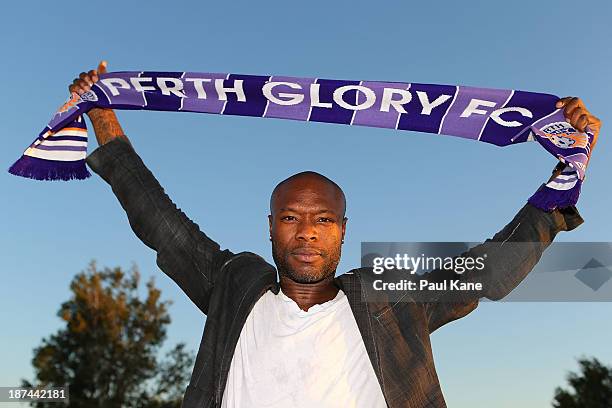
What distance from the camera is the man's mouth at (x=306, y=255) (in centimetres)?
454

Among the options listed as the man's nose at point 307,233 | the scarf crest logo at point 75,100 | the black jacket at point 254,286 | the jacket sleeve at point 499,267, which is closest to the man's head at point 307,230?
the man's nose at point 307,233

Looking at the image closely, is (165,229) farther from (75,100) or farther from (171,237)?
(75,100)

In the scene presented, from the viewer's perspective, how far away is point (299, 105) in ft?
22.4

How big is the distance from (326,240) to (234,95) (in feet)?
9.50

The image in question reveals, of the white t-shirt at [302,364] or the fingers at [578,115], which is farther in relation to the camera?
the fingers at [578,115]

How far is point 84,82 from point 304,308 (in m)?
3.45

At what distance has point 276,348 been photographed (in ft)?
14.4

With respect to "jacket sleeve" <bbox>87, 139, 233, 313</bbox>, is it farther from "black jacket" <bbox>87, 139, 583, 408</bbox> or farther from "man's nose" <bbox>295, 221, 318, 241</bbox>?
"man's nose" <bbox>295, 221, 318, 241</bbox>

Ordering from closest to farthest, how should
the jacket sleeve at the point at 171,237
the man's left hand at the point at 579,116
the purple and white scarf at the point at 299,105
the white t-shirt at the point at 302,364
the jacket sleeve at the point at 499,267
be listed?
the white t-shirt at the point at 302,364, the jacket sleeve at the point at 499,267, the jacket sleeve at the point at 171,237, the man's left hand at the point at 579,116, the purple and white scarf at the point at 299,105

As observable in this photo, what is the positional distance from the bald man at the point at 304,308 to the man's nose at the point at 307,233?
12 mm

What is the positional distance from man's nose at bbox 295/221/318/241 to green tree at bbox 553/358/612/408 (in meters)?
36.1

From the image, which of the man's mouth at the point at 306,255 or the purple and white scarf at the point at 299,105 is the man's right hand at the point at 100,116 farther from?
the man's mouth at the point at 306,255

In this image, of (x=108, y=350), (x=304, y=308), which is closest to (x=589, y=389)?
(x=108, y=350)

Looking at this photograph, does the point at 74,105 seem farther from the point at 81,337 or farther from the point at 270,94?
the point at 81,337
